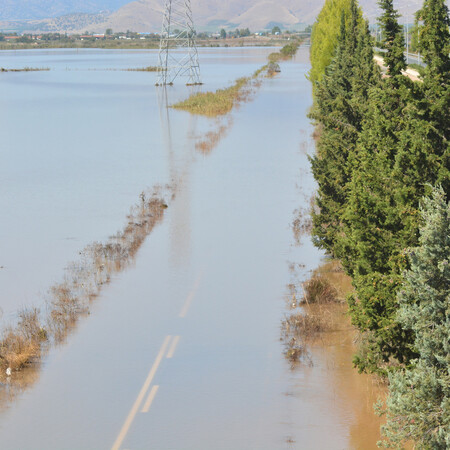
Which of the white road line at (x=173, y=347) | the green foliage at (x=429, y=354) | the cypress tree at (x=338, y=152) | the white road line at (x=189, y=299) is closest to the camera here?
the green foliage at (x=429, y=354)

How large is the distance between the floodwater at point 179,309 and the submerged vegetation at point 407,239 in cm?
211

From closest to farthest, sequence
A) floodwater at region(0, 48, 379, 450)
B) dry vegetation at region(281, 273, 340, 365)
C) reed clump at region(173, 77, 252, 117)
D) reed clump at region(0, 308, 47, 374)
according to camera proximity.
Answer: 1. floodwater at region(0, 48, 379, 450)
2. reed clump at region(0, 308, 47, 374)
3. dry vegetation at region(281, 273, 340, 365)
4. reed clump at region(173, 77, 252, 117)

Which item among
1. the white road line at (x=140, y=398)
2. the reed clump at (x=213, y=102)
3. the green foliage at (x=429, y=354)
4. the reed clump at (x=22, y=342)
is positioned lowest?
the reed clump at (x=213, y=102)

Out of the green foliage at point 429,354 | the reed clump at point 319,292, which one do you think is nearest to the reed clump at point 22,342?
the reed clump at point 319,292

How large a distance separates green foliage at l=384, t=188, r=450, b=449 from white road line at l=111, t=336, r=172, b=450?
5.41 m

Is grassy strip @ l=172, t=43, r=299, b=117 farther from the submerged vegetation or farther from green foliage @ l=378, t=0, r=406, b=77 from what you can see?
the submerged vegetation

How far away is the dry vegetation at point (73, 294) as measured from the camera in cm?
1975

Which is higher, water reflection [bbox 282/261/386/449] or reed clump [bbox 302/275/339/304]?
reed clump [bbox 302/275/339/304]

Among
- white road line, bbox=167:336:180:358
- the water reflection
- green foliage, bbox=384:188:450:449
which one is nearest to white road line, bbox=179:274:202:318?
white road line, bbox=167:336:180:358

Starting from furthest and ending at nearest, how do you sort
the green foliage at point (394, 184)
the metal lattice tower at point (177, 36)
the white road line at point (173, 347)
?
the metal lattice tower at point (177, 36) < the white road line at point (173, 347) < the green foliage at point (394, 184)

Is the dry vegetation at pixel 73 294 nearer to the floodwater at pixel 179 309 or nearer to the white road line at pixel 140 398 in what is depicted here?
the floodwater at pixel 179 309

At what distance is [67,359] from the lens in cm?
1980

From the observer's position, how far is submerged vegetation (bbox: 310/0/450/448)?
12.7m

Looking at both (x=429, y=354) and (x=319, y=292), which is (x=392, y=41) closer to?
(x=319, y=292)
